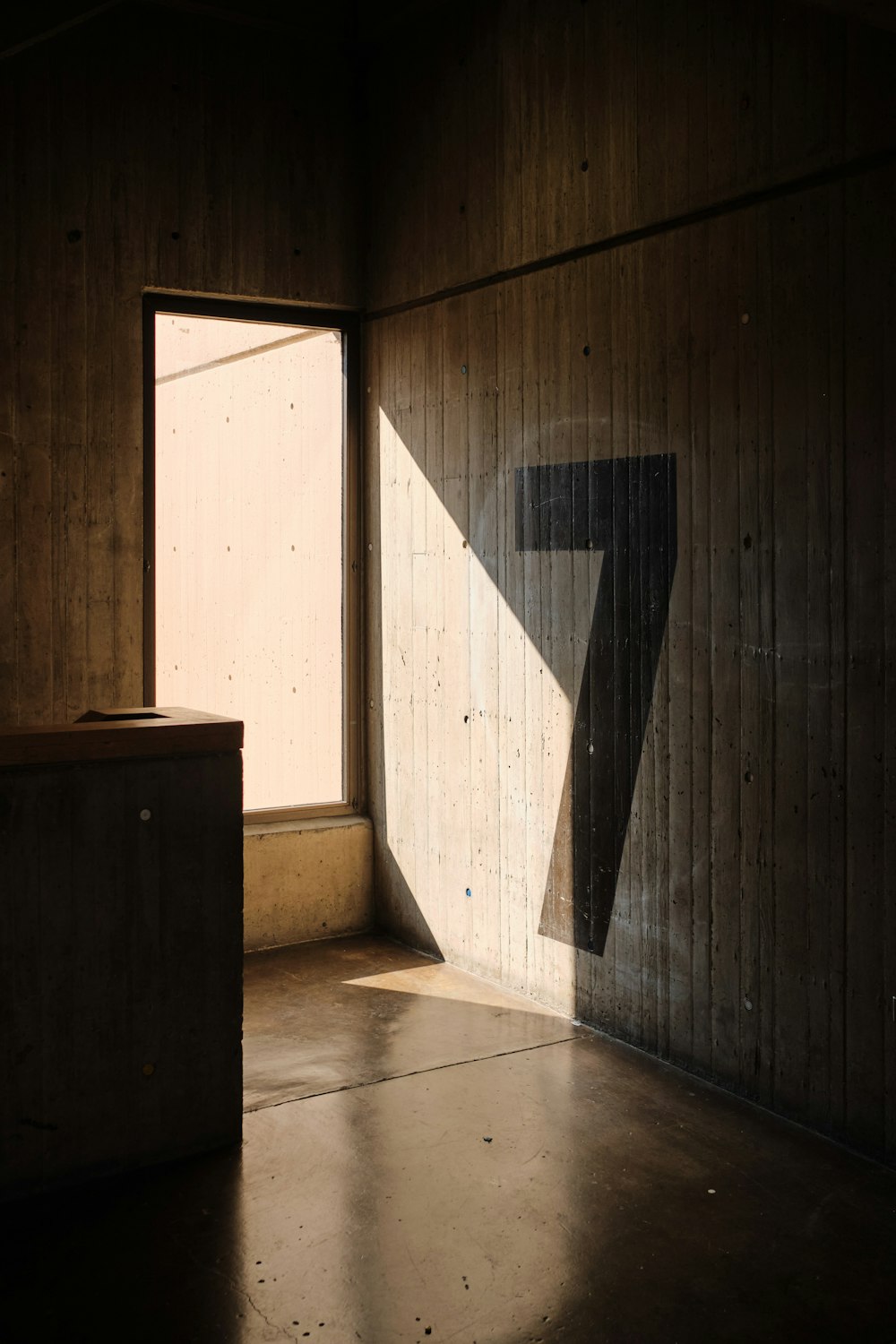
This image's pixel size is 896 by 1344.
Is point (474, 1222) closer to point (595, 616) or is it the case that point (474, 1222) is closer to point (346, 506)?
point (595, 616)

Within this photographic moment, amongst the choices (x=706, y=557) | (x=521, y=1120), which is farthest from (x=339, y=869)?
(x=706, y=557)

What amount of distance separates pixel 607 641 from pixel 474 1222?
1.86m

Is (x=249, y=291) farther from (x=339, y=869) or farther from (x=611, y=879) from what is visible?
(x=611, y=879)

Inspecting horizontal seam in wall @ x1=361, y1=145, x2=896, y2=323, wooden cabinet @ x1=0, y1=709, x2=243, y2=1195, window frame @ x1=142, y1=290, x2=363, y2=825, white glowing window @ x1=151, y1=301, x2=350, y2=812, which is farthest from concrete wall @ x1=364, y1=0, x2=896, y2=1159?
wooden cabinet @ x1=0, y1=709, x2=243, y2=1195

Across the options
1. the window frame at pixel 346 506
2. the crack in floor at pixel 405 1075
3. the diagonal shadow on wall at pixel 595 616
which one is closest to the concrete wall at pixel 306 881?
the window frame at pixel 346 506

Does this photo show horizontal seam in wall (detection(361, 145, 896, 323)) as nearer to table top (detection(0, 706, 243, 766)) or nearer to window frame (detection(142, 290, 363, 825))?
window frame (detection(142, 290, 363, 825))

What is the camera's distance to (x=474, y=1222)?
2990 mm

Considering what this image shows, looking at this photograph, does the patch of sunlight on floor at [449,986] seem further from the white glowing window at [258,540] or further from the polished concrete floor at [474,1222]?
the white glowing window at [258,540]

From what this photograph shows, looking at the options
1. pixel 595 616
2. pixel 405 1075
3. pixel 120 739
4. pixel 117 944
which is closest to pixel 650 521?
pixel 595 616

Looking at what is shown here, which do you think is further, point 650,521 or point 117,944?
point 650,521

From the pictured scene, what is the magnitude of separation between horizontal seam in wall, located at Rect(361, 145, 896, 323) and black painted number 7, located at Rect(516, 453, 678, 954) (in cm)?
68

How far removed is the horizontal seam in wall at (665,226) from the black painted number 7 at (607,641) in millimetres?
682

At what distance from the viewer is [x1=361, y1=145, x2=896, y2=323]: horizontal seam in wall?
10.8 feet

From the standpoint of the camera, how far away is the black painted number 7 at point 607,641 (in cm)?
395
